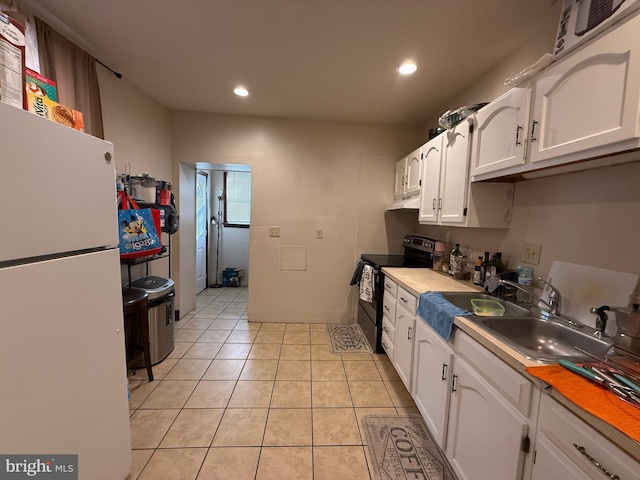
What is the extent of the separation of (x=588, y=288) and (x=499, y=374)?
27.1 inches

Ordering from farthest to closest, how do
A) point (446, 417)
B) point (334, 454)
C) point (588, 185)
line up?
point (334, 454) < point (446, 417) < point (588, 185)

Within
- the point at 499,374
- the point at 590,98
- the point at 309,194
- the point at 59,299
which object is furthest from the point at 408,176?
the point at 59,299

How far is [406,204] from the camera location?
2773mm

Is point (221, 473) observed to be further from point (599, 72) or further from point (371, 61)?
point (371, 61)

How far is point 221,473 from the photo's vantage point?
4.58 ft

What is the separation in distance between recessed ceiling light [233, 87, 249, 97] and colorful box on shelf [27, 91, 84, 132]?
63.0 inches

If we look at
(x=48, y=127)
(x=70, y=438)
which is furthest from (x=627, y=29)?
(x=70, y=438)

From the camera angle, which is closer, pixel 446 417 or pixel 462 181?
pixel 446 417

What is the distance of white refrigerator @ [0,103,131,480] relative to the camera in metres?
0.79

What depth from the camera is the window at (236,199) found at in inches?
193

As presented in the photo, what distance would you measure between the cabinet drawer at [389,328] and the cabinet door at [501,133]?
1.37 meters

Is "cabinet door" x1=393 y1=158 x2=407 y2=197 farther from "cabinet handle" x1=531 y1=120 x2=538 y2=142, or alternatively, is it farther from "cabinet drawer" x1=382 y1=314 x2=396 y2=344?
"cabinet handle" x1=531 y1=120 x2=538 y2=142

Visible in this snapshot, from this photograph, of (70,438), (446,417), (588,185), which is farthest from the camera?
(446,417)

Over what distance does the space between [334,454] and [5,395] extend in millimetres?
1507
